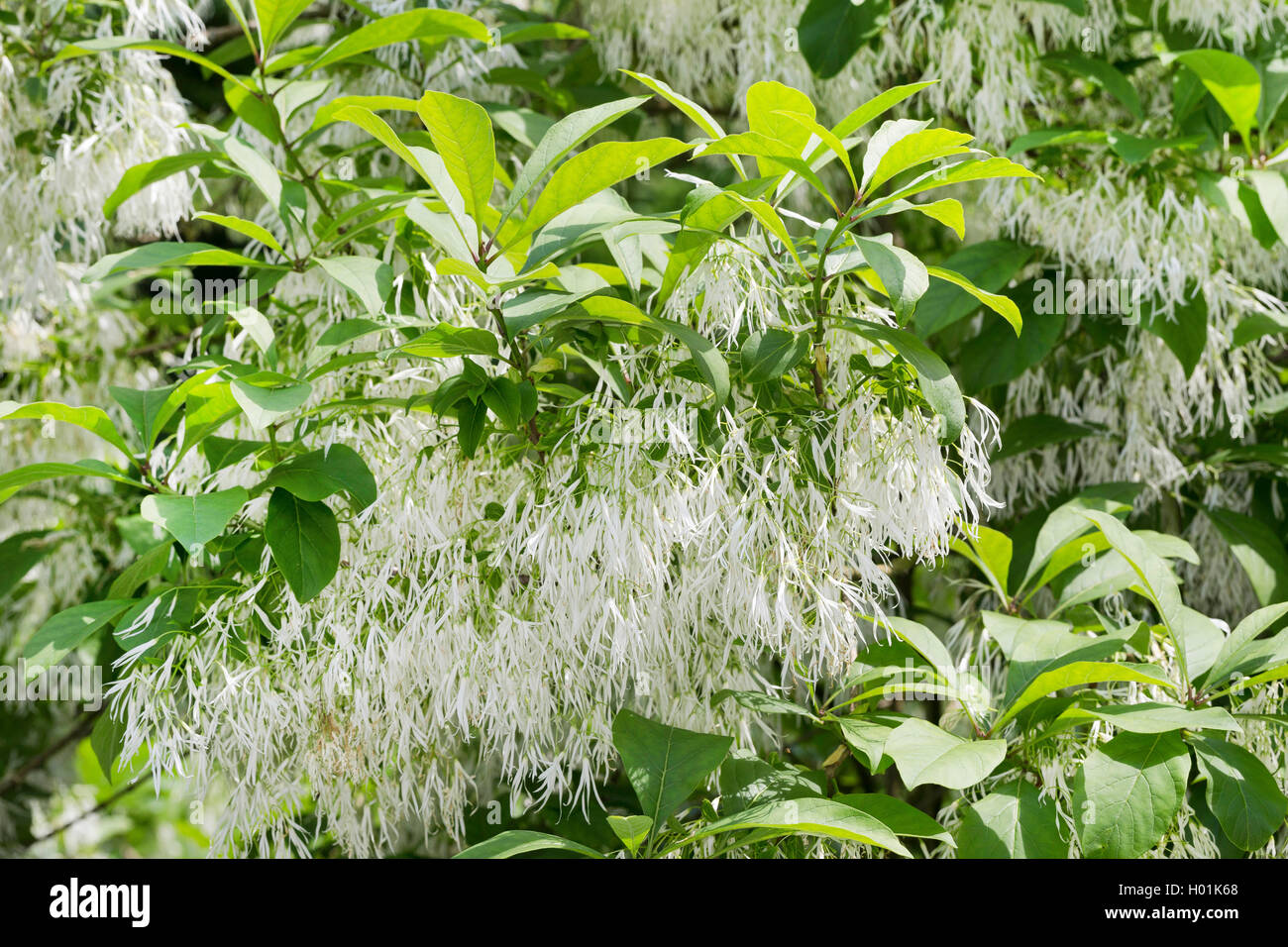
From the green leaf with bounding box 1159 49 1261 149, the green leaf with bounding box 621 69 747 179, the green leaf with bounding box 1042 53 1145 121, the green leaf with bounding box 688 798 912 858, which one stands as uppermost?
the green leaf with bounding box 1042 53 1145 121

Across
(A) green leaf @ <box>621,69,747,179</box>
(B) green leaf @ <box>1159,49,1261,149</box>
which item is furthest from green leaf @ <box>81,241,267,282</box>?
(B) green leaf @ <box>1159,49,1261,149</box>

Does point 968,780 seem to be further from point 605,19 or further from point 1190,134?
point 605,19

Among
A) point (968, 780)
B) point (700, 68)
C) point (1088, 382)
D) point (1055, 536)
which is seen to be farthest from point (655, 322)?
point (700, 68)

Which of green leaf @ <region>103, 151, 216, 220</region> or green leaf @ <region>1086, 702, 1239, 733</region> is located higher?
green leaf @ <region>103, 151, 216, 220</region>

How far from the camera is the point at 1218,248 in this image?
1731mm

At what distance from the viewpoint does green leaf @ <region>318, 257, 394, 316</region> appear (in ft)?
3.73

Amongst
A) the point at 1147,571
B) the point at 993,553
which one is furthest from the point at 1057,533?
the point at 1147,571

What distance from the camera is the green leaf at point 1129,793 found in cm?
99

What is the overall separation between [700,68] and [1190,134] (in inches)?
37.8

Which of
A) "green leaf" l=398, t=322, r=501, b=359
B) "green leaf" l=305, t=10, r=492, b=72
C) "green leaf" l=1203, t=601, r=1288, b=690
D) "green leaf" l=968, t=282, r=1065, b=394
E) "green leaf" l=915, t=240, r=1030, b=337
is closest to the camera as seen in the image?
"green leaf" l=398, t=322, r=501, b=359

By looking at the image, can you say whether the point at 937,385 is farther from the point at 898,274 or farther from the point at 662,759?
the point at 662,759

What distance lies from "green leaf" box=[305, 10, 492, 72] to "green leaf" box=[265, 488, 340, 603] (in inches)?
24.7

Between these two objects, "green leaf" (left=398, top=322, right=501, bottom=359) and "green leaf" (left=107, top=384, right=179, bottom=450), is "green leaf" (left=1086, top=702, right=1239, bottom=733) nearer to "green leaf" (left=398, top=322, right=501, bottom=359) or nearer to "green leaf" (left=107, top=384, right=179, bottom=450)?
"green leaf" (left=398, top=322, right=501, bottom=359)

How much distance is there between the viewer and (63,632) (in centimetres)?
110
